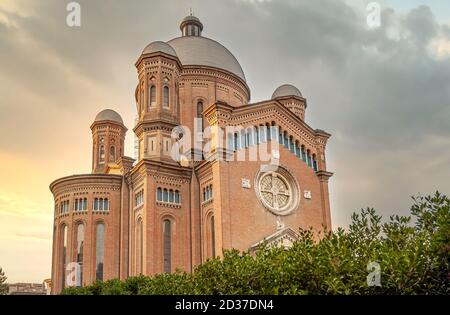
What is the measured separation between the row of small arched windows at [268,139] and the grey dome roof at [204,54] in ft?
41.7

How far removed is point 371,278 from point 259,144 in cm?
2308

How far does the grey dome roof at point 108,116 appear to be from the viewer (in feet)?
165

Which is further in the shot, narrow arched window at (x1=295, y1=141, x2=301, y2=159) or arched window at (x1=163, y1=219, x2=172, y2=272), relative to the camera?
narrow arched window at (x1=295, y1=141, x2=301, y2=159)

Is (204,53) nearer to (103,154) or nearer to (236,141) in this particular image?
(103,154)

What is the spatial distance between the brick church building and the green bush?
1542 cm

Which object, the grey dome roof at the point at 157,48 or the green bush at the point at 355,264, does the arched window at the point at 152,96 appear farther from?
the green bush at the point at 355,264

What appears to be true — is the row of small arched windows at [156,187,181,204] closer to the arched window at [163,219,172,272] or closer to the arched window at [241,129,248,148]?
the arched window at [163,219,172,272]

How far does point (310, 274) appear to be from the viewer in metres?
14.6

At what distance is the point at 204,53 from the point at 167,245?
65.6ft

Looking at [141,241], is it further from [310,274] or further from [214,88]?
[310,274]

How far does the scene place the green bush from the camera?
519 inches

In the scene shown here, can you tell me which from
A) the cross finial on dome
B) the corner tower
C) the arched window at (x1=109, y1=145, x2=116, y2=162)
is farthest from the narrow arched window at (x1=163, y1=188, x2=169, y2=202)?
the cross finial on dome

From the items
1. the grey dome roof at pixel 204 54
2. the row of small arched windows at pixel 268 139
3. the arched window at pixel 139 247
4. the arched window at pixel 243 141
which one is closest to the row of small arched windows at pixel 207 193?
the row of small arched windows at pixel 268 139

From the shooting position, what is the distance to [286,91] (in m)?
45.0
